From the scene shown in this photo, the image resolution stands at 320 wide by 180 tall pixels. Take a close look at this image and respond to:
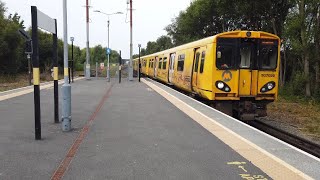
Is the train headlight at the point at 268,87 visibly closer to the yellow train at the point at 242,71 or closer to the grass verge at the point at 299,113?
the yellow train at the point at 242,71

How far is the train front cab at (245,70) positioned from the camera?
1340 cm

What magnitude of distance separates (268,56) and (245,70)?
92 centimetres

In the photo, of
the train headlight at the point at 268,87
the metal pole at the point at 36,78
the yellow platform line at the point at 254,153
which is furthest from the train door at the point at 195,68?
the metal pole at the point at 36,78

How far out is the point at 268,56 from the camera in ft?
45.0

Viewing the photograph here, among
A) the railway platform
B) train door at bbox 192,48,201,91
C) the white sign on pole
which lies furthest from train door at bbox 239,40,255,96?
the white sign on pole

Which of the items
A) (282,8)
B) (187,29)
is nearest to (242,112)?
(282,8)

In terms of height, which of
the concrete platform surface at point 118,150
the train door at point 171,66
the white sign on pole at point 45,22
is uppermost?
the white sign on pole at point 45,22

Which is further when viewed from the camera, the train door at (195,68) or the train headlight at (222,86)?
the train door at (195,68)

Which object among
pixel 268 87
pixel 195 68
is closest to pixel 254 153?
pixel 268 87

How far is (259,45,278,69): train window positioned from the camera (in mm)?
13586

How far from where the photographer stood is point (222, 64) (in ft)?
44.0

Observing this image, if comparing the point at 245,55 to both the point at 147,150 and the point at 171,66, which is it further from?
the point at 171,66

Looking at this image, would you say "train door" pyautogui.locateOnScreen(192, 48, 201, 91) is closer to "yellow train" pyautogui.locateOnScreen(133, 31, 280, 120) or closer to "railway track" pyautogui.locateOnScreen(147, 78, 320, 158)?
"yellow train" pyautogui.locateOnScreen(133, 31, 280, 120)

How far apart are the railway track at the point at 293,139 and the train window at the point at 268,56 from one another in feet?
7.07
